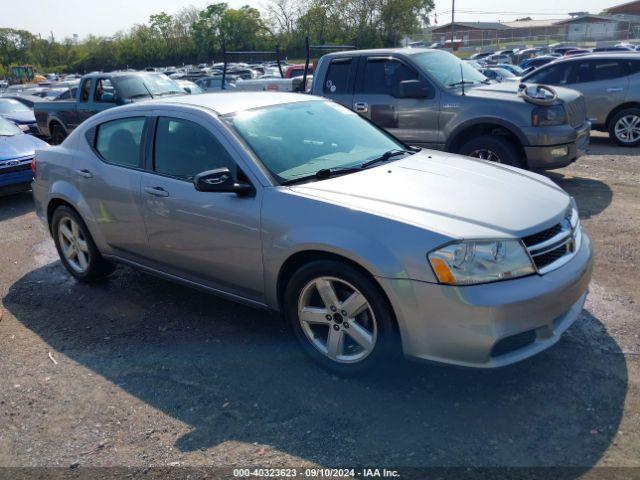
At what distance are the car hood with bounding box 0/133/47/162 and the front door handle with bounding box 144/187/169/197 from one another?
5507 millimetres

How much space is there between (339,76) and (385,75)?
2.41ft

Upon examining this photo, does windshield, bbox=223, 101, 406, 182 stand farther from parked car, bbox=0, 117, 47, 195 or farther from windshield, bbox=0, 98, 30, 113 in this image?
windshield, bbox=0, 98, 30, 113

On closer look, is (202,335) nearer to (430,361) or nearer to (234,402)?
(234,402)

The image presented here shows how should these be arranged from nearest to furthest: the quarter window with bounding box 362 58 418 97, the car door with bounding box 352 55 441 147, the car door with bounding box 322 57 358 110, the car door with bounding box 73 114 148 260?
1. the car door with bounding box 73 114 148 260
2. the car door with bounding box 352 55 441 147
3. the quarter window with bounding box 362 58 418 97
4. the car door with bounding box 322 57 358 110

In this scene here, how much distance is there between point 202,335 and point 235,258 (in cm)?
77

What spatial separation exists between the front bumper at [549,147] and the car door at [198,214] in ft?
14.9

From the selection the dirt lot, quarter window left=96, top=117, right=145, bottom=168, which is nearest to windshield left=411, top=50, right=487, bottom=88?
the dirt lot

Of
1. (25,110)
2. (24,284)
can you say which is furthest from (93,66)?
(24,284)

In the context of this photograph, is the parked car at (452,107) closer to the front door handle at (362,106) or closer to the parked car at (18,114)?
the front door handle at (362,106)

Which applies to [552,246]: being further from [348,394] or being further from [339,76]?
[339,76]

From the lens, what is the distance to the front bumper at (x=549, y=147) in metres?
7.04

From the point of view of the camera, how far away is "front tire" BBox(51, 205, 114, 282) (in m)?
5.12

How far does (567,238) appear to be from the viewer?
3.41m

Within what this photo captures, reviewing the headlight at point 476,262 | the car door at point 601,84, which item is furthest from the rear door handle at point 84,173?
the car door at point 601,84
